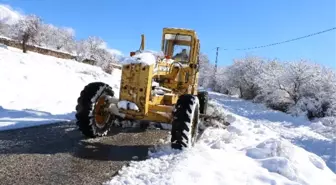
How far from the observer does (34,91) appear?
15969 millimetres

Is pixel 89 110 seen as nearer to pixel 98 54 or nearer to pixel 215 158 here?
pixel 215 158

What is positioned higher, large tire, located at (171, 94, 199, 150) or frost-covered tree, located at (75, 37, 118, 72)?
frost-covered tree, located at (75, 37, 118, 72)

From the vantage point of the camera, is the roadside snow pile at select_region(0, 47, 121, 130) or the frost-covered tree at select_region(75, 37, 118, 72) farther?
the frost-covered tree at select_region(75, 37, 118, 72)

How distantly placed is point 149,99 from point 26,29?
29.4 m

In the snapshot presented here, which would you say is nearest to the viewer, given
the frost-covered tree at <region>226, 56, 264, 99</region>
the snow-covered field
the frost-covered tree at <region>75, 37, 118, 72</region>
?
the snow-covered field

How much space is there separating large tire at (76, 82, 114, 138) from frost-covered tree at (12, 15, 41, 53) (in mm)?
25243

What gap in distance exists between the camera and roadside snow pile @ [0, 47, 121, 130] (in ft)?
33.0

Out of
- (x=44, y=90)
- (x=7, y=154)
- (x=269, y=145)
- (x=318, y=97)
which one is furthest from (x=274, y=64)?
(x=7, y=154)

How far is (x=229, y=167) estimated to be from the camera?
20.9ft

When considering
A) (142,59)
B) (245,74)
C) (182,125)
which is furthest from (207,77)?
(182,125)

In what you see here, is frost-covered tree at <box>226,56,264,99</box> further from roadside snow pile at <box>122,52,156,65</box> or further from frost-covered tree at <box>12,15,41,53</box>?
roadside snow pile at <box>122,52,156,65</box>

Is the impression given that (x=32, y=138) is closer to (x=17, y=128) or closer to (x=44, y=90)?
(x=17, y=128)

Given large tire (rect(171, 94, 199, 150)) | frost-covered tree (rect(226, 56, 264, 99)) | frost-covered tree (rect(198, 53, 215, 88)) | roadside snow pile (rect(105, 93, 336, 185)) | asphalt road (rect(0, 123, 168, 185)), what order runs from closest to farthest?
asphalt road (rect(0, 123, 168, 185))
roadside snow pile (rect(105, 93, 336, 185))
large tire (rect(171, 94, 199, 150))
frost-covered tree (rect(226, 56, 264, 99))
frost-covered tree (rect(198, 53, 215, 88))

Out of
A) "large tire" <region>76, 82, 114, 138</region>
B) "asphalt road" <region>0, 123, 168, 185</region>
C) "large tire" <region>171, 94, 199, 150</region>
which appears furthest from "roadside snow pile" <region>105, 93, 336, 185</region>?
"large tire" <region>76, 82, 114, 138</region>
